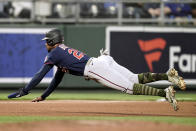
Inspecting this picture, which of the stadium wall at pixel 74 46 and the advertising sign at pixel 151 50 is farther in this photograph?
the advertising sign at pixel 151 50

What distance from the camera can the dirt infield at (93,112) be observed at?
22.7 feet

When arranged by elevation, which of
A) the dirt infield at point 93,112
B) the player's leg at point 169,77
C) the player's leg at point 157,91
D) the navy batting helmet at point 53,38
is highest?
the navy batting helmet at point 53,38

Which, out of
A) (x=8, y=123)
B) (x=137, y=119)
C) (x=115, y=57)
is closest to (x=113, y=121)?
(x=137, y=119)

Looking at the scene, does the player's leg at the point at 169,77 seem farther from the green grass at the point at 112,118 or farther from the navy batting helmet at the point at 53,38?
the navy batting helmet at the point at 53,38

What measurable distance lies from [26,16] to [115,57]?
124 inches

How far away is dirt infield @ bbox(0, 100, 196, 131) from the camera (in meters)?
6.92

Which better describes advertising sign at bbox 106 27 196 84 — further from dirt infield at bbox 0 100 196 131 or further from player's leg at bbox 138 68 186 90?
player's leg at bbox 138 68 186 90

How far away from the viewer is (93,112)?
30.8 ft

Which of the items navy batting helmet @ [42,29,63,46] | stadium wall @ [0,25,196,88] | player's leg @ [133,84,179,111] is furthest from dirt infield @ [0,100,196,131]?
stadium wall @ [0,25,196,88]

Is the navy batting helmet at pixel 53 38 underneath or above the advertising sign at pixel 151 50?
above

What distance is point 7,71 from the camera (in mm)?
15445

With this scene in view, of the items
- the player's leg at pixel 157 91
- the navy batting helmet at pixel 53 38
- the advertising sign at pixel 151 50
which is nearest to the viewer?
the player's leg at pixel 157 91

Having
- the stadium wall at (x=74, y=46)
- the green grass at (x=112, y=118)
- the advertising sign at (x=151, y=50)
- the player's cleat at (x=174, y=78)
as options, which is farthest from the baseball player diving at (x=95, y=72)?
the advertising sign at (x=151, y=50)

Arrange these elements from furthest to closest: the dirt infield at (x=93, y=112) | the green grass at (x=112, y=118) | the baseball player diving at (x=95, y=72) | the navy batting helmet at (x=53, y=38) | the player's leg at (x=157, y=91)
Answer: the navy batting helmet at (x=53, y=38)
the baseball player diving at (x=95, y=72)
the player's leg at (x=157, y=91)
the green grass at (x=112, y=118)
the dirt infield at (x=93, y=112)
